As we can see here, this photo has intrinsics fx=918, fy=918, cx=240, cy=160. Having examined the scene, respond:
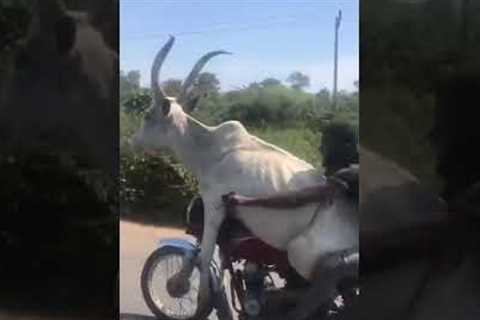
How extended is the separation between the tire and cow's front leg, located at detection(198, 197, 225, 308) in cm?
10

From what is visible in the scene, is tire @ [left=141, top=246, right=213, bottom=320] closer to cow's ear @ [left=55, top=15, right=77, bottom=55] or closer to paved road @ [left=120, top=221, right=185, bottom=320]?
paved road @ [left=120, top=221, right=185, bottom=320]

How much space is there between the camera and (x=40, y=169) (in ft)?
14.0

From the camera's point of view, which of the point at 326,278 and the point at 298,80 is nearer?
the point at 298,80

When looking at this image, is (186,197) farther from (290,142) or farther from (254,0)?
(254,0)

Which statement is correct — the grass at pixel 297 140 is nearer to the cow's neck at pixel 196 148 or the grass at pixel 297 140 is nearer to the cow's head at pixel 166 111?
the cow's neck at pixel 196 148

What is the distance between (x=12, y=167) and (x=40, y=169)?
0.14 m

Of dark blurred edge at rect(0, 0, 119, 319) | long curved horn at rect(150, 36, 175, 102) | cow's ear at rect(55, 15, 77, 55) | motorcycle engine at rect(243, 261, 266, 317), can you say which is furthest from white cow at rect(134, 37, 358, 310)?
cow's ear at rect(55, 15, 77, 55)

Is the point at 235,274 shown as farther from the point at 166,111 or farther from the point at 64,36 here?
the point at 64,36

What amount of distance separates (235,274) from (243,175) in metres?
0.44

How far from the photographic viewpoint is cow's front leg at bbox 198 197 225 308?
156 inches

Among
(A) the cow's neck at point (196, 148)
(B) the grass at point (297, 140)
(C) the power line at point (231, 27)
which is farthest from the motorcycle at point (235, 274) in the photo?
(C) the power line at point (231, 27)

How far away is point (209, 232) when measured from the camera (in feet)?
13.0

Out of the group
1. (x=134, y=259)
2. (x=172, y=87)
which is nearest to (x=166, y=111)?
(x=172, y=87)

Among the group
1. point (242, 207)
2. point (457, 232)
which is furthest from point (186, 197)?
point (457, 232)
